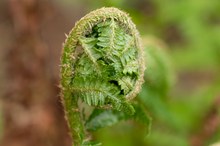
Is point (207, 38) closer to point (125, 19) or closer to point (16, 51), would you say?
point (16, 51)

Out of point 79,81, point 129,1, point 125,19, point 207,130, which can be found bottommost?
point 207,130

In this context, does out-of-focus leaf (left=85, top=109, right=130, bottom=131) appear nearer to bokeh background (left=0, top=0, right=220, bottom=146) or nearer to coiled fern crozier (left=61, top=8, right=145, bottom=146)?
coiled fern crozier (left=61, top=8, right=145, bottom=146)

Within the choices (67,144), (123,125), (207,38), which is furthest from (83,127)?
(207,38)

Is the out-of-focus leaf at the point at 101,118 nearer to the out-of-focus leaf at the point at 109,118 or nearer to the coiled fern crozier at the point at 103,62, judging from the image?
the out-of-focus leaf at the point at 109,118

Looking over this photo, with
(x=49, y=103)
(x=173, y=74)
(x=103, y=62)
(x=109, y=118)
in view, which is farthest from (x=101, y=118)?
(x=49, y=103)

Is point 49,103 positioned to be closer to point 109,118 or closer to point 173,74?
point 173,74

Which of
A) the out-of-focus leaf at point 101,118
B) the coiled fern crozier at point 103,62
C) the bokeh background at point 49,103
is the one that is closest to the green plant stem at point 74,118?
the coiled fern crozier at point 103,62
